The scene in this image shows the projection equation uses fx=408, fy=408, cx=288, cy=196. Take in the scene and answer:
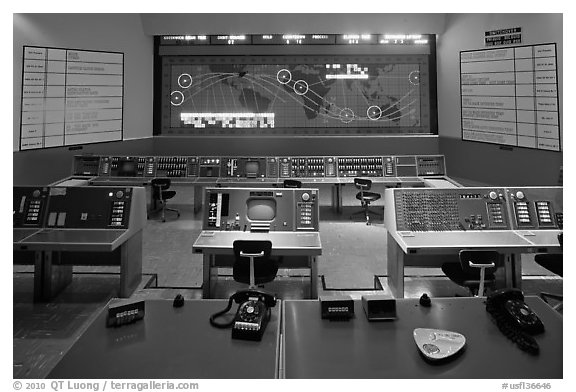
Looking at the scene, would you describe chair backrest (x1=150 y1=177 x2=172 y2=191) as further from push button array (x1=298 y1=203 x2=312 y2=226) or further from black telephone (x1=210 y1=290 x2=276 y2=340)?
black telephone (x1=210 y1=290 x2=276 y2=340)

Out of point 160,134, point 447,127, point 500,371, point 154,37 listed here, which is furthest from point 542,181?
point 154,37

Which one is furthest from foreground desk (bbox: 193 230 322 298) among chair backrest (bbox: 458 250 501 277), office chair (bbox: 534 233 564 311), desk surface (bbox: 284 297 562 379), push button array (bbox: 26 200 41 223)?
office chair (bbox: 534 233 564 311)

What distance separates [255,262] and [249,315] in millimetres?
1689

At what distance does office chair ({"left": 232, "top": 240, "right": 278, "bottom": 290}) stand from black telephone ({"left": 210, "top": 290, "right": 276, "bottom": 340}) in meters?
1.23

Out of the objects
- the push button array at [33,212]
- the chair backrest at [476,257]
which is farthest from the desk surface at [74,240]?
the chair backrest at [476,257]

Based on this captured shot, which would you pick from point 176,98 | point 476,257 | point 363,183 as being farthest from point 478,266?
point 176,98

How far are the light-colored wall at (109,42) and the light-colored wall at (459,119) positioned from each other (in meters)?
5.85

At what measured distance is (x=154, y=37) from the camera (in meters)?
8.26

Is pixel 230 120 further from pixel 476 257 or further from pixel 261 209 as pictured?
pixel 476 257

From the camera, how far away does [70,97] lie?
21.3 ft

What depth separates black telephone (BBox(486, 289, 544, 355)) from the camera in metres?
1.61

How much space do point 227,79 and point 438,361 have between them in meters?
7.53

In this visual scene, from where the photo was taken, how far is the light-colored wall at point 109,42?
5.65 m

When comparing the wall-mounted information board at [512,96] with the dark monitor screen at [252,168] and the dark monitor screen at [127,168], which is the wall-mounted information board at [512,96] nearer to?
the dark monitor screen at [252,168]
